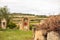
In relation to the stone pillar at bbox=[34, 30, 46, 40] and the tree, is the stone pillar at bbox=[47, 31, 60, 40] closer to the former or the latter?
the stone pillar at bbox=[34, 30, 46, 40]

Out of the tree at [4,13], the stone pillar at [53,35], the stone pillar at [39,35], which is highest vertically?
the stone pillar at [53,35]

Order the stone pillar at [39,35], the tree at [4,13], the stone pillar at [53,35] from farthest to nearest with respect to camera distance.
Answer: the tree at [4,13], the stone pillar at [39,35], the stone pillar at [53,35]

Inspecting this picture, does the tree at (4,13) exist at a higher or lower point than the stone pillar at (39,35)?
lower

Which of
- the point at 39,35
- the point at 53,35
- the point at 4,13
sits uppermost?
the point at 53,35

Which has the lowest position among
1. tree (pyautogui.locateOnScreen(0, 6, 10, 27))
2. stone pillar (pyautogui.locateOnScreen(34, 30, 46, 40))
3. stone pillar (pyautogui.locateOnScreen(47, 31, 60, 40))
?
tree (pyautogui.locateOnScreen(0, 6, 10, 27))

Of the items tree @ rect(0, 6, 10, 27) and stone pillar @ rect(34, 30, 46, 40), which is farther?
tree @ rect(0, 6, 10, 27)

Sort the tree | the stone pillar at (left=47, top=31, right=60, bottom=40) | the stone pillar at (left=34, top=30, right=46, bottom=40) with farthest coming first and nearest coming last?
the tree → the stone pillar at (left=34, top=30, right=46, bottom=40) → the stone pillar at (left=47, top=31, right=60, bottom=40)

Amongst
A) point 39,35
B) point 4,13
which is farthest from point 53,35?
point 4,13

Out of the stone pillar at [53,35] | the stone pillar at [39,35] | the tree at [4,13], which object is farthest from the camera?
the tree at [4,13]

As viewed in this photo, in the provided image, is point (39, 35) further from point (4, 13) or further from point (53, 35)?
point (4, 13)

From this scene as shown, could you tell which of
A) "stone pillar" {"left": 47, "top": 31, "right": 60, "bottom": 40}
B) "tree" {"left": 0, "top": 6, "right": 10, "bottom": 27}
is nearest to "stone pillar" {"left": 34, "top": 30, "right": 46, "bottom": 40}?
"stone pillar" {"left": 47, "top": 31, "right": 60, "bottom": 40}

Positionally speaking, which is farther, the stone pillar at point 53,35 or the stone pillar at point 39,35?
the stone pillar at point 39,35

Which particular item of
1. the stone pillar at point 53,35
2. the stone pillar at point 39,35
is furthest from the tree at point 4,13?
the stone pillar at point 53,35

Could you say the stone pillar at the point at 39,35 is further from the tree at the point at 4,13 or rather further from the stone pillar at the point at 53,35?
the tree at the point at 4,13
